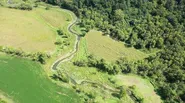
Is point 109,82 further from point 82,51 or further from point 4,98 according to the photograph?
point 4,98

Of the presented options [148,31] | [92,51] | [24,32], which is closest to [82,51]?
[92,51]

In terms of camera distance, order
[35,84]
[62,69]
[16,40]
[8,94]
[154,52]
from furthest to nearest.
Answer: [154,52]
[16,40]
[62,69]
[35,84]
[8,94]

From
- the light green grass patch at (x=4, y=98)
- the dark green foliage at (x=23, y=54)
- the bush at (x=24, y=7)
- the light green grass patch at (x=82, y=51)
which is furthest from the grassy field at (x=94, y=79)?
the bush at (x=24, y=7)

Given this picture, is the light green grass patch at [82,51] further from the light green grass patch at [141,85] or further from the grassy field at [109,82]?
the light green grass patch at [141,85]

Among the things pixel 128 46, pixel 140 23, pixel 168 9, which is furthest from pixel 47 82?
pixel 168 9

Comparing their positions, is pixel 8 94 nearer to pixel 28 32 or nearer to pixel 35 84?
pixel 35 84

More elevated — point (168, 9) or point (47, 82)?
point (168, 9)
